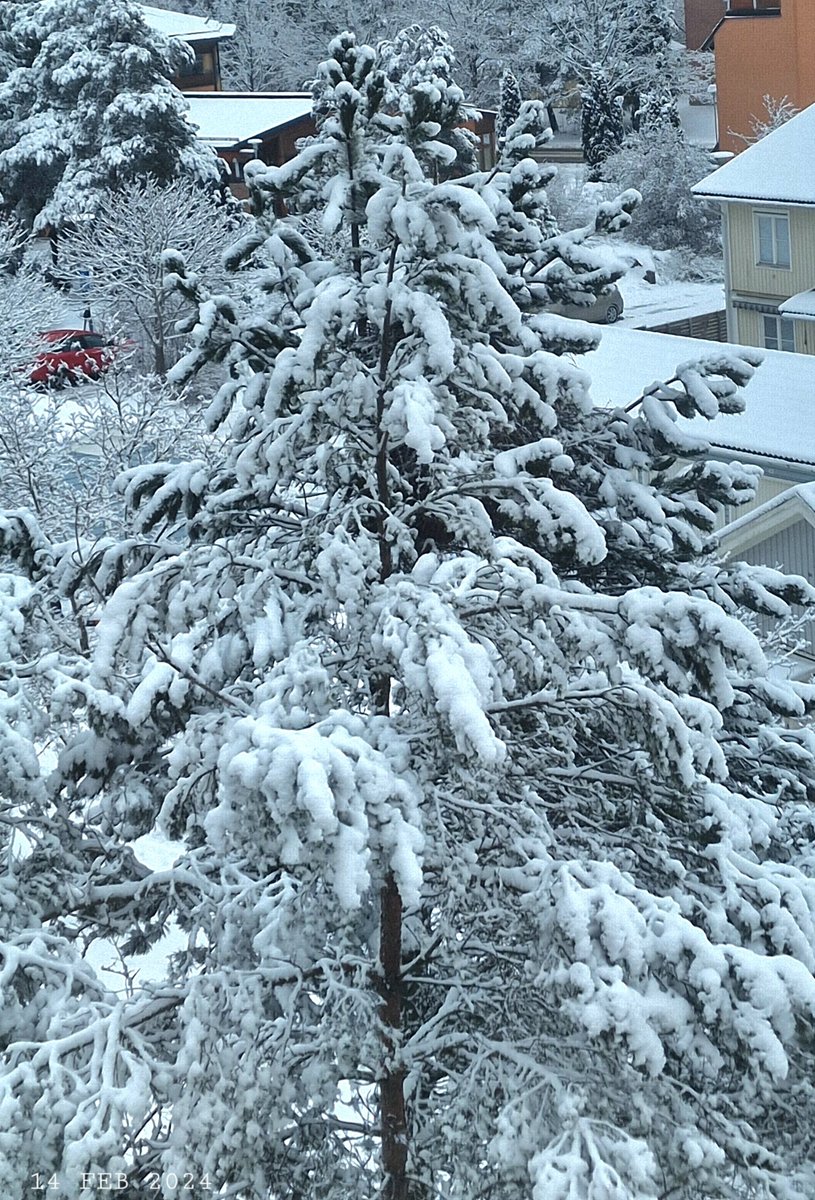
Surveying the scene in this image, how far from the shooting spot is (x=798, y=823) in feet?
25.0

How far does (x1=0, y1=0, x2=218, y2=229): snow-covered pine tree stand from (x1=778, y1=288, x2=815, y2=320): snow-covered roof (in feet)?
42.2

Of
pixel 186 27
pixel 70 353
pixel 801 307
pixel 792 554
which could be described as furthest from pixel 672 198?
pixel 792 554

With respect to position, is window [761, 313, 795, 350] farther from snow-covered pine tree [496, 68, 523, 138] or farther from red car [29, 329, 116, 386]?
snow-covered pine tree [496, 68, 523, 138]

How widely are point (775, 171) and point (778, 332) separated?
3.05 meters

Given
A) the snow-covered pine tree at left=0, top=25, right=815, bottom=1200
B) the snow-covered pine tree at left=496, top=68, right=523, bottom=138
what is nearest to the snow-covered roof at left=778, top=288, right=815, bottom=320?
the snow-covered pine tree at left=0, top=25, right=815, bottom=1200

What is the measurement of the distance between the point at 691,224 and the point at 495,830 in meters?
40.6

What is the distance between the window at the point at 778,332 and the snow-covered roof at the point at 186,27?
2731 centimetres

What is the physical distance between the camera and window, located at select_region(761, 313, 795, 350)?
28.5 m

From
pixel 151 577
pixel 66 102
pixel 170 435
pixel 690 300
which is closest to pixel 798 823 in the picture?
pixel 151 577

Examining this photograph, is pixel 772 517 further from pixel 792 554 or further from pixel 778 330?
pixel 778 330

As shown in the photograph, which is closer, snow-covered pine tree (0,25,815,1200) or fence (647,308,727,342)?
snow-covered pine tree (0,25,815,1200)

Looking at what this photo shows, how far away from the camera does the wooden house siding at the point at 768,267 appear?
2797cm

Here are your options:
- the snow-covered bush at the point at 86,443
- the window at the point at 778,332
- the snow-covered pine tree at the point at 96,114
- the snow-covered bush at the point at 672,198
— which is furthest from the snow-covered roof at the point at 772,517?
the snow-covered bush at the point at 672,198

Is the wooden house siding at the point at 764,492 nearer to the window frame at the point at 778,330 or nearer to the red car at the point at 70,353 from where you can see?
the window frame at the point at 778,330
